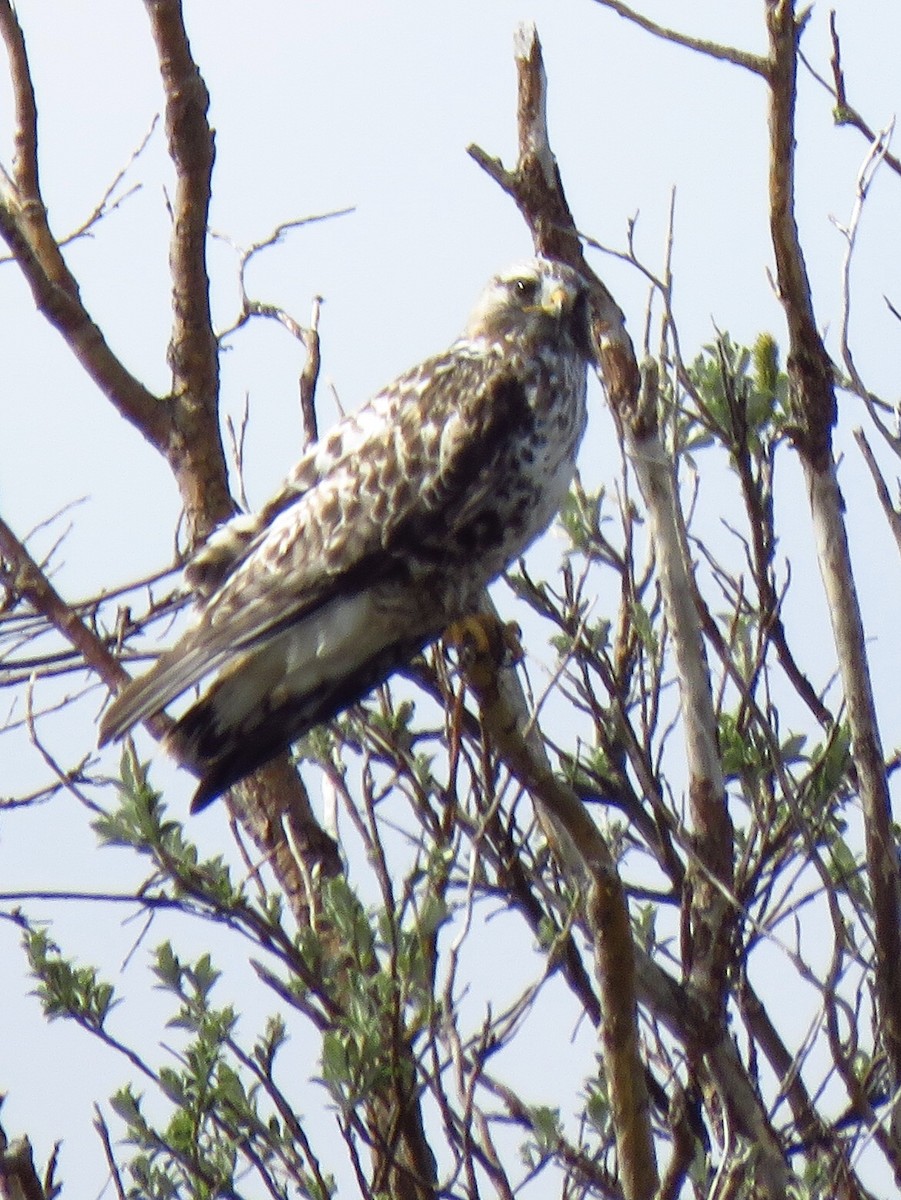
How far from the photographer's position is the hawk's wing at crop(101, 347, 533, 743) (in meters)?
3.11

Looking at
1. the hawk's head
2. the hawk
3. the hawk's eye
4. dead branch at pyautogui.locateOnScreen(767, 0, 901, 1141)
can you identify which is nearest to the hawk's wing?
the hawk

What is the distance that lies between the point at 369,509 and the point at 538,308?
65cm

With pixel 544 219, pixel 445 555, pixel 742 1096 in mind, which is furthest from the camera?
pixel 544 219

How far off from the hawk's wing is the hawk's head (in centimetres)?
21

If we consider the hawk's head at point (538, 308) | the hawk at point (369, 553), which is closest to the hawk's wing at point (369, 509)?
the hawk at point (369, 553)

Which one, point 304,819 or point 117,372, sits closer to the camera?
point 304,819

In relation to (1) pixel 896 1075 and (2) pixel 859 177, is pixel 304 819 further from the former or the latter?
(2) pixel 859 177

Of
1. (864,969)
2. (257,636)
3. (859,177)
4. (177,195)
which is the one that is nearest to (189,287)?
(177,195)

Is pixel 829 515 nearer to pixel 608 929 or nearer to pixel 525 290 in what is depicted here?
pixel 608 929

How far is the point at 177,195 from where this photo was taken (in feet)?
13.2

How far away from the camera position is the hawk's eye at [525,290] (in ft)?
11.9

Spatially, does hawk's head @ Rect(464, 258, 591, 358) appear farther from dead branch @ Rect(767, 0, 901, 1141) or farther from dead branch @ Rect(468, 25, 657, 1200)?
dead branch @ Rect(767, 0, 901, 1141)

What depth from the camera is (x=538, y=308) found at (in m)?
3.55

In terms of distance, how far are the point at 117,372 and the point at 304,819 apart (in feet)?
3.66
